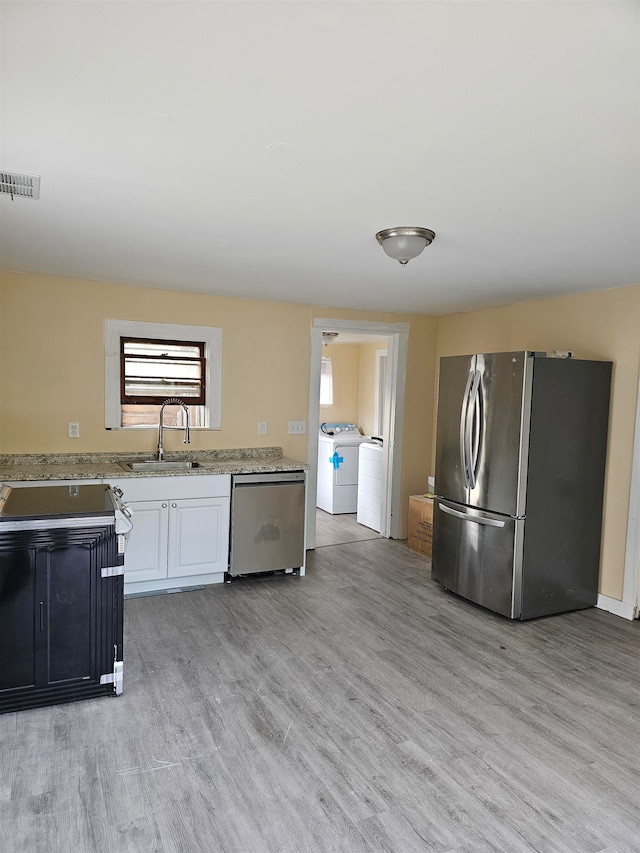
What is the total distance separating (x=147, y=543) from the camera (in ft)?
13.1

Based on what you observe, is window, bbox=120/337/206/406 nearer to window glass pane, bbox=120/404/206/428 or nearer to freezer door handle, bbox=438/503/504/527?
window glass pane, bbox=120/404/206/428

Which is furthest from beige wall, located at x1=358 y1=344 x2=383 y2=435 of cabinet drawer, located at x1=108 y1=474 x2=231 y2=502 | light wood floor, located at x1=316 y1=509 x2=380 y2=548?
cabinet drawer, located at x1=108 y1=474 x2=231 y2=502

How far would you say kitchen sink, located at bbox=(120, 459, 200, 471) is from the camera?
13.9 ft

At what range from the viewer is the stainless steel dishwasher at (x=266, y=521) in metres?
4.28

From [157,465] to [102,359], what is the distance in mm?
895

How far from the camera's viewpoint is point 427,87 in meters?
1.44

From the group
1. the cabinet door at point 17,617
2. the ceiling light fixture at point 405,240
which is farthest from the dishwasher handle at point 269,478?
the ceiling light fixture at point 405,240

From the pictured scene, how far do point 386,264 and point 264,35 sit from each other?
219 centimetres

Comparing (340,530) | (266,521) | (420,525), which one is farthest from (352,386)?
(266,521)

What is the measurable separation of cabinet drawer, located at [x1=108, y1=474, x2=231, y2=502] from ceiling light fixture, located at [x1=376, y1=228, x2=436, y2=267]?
2.19m

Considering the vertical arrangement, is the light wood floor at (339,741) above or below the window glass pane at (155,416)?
below

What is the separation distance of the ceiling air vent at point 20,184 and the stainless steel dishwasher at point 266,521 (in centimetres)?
243

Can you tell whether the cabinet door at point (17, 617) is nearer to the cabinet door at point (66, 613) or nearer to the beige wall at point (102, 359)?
the cabinet door at point (66, 613)

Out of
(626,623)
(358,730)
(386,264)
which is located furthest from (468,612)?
(386,264)
